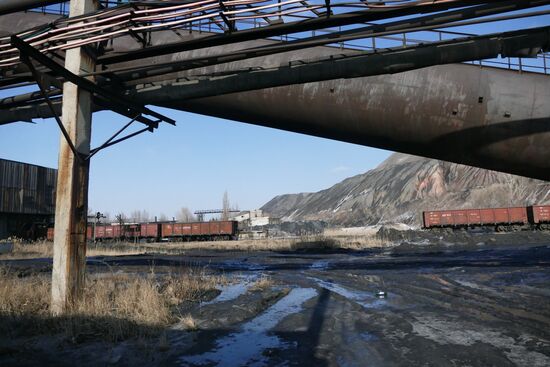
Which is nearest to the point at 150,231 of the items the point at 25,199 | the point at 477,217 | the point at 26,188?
the point at 25,199

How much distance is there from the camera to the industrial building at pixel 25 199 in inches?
1655

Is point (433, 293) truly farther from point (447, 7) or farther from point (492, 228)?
point (492, 228)

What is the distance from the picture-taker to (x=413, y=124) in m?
9.66

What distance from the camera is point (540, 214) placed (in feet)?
131

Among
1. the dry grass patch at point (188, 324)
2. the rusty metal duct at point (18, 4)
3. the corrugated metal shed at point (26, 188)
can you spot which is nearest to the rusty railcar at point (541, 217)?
the dry grass patch at point (188, 324)

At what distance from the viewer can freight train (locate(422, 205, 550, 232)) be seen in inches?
1574

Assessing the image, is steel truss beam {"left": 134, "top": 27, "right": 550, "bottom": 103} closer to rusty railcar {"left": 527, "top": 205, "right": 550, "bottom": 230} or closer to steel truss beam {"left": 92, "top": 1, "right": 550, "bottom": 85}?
steel truss beam {"left": 92, "top": 1, "right": 550, "bottom": 85}

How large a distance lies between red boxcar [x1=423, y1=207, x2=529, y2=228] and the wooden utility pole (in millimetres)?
42086

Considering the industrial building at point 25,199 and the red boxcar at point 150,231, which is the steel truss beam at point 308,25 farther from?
the red boxcar at point 150,231

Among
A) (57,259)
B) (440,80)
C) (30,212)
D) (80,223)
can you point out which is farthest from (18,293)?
(30,212)

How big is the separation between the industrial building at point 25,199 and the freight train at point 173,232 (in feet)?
24.6

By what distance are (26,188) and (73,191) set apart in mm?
42143

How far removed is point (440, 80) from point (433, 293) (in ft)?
14.8

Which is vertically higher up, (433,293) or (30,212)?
(30,212)
